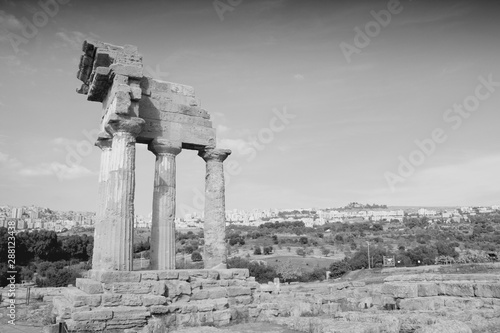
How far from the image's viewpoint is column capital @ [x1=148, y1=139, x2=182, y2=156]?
14.6 m

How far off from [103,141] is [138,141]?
1355mm

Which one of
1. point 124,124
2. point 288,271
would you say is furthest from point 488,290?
point 288,271

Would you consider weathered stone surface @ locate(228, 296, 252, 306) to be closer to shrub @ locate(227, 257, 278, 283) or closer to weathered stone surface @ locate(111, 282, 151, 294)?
weathered stone surface @ locate(111, 282, 151, 294)

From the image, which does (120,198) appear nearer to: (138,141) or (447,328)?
(138,141)

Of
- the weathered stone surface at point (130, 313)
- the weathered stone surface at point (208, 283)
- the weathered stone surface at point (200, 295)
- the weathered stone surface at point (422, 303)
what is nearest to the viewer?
the weathered stone surface at point (130, 313)

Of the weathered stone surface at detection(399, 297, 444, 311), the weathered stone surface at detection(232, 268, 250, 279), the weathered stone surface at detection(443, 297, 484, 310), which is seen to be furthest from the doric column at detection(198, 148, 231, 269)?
the weathered stone surface at detection(443, 297, 484, 310)

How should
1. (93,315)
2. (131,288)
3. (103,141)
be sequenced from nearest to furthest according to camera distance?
(93,315) → (131,288) → (103,141)

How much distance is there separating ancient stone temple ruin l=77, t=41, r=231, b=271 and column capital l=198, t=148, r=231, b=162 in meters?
0.03

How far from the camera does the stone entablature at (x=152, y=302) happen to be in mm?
9695

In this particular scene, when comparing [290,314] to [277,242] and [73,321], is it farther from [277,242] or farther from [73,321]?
[277,242]

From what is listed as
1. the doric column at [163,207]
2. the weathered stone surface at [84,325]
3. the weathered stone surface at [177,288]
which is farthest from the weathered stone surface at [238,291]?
the weathered stone surface at [84,325]

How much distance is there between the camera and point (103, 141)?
14.9 m

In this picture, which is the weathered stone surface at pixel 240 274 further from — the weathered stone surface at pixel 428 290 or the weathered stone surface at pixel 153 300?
the weathered stone surface at pixel 428 290

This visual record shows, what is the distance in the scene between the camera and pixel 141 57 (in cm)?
1401
